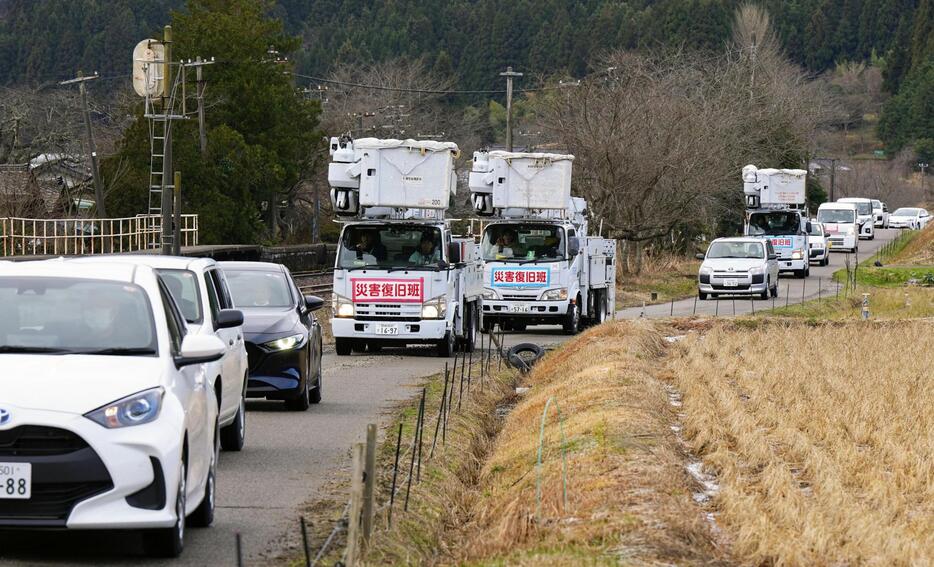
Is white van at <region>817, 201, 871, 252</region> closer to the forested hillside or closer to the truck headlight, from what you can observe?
the forested hillside

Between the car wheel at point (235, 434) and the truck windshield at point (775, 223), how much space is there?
41.9m

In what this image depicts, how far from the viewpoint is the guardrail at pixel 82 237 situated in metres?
41.6

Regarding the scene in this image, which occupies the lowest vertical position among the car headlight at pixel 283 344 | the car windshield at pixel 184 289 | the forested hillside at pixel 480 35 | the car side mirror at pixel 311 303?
the car headlight at pixel 283 344

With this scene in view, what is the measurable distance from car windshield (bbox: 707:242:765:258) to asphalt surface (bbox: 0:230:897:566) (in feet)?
71.9

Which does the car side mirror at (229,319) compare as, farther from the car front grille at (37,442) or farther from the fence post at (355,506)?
the fence post at (355,506)

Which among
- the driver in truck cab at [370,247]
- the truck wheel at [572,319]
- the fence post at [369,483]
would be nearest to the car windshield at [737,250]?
the truck wheel at [572,319]

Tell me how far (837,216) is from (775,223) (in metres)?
21.7

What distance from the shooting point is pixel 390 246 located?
24.9 meters

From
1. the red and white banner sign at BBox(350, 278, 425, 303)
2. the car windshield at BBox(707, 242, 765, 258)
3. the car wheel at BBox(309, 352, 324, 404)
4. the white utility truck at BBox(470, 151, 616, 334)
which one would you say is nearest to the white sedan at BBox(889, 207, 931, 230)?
the car windshield at BBox(707, 242, 765, 258)

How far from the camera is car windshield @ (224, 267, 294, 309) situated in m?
17.4

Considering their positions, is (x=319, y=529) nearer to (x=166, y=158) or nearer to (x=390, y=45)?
(x=166, y=158)

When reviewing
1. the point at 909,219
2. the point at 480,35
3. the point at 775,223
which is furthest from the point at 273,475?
the point at 480,35

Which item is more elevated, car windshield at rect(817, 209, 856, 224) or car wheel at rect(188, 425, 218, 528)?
car windshield at rect(817, 209, 856, 224)

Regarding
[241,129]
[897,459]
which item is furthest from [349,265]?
[241,129]
